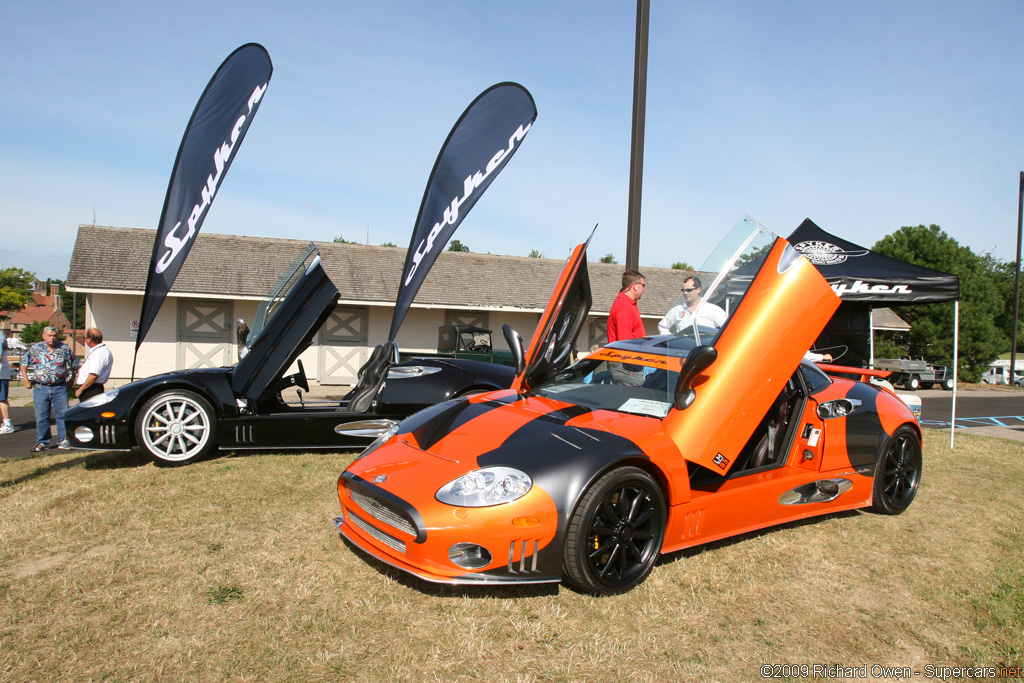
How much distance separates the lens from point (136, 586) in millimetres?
2887

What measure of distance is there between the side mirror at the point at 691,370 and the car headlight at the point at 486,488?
99 centimetres

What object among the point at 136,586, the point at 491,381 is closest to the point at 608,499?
the point at 136,586

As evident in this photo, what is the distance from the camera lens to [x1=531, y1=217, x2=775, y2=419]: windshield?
3508 mm

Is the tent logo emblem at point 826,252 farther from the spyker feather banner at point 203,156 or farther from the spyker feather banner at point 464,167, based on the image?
the spyker feather banner at point 203,156

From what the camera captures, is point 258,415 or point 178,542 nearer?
point 178,542

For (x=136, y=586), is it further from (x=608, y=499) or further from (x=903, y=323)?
(x=903, y=323)

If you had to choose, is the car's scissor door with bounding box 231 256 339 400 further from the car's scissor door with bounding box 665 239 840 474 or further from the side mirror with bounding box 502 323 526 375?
the car's scissor door with bounding box 665 239 840 474

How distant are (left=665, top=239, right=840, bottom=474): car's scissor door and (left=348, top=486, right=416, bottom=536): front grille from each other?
139cm

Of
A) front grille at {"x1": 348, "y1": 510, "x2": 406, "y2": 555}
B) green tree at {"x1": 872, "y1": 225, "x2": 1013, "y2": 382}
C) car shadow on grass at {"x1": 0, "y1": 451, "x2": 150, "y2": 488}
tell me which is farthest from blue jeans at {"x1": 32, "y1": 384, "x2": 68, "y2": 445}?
green tree at {"x1": 872, "y1": 225, "x2": 1013, "y2": 382}

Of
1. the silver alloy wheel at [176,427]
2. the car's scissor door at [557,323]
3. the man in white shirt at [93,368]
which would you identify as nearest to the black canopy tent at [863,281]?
the car's scissor door at [557,323]

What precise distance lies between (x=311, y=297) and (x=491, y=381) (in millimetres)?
1860

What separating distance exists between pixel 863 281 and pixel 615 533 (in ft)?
21.6

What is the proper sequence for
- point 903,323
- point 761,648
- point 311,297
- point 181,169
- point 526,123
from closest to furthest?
1. point 761,648
2. point 311,297
3. point 181,169
4. point 526,123
5. point 903,323

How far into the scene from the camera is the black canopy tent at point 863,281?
25.4 ft
